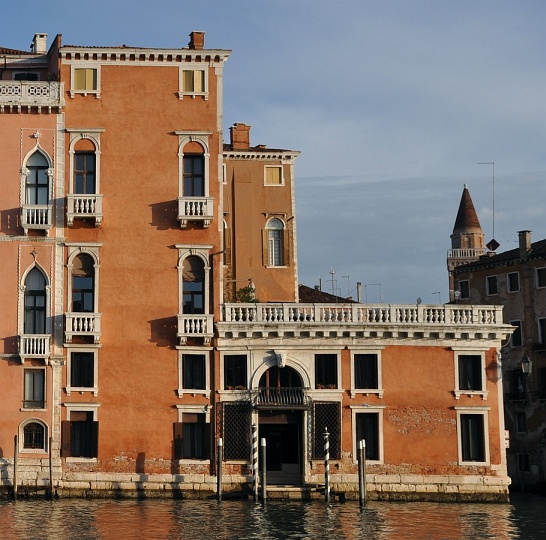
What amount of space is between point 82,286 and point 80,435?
4.87 m

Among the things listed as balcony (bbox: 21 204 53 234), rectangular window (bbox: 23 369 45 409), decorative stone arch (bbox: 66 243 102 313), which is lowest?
rectangular window (bbox: 23 369 45 409)

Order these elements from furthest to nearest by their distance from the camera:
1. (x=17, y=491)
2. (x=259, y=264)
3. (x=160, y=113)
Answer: (x=259, y=264), (x=160, y=113), (x=17, y=491)

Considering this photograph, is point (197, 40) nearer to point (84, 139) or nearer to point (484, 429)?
point (84, 139)

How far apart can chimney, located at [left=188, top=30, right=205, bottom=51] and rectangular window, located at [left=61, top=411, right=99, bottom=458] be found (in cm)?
1310

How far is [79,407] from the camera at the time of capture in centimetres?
3738

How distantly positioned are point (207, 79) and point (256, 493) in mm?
13898

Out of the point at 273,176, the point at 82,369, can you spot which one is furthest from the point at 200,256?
the point at 273,176

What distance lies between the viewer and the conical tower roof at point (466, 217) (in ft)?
333

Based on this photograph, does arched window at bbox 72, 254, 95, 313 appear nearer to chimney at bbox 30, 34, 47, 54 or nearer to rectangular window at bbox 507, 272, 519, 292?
chimney at bbox 30, 34, 47, 54

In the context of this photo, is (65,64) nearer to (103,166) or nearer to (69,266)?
(103,166)

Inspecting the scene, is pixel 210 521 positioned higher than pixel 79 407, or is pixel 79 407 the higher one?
pixel 79 407

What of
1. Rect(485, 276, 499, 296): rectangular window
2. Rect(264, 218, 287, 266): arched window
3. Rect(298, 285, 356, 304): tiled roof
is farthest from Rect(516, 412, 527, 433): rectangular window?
Rect(264, 218, 287, 266): arched window

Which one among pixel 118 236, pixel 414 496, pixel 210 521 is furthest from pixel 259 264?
pixel 210 521

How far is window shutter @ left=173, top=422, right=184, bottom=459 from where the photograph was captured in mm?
37531
